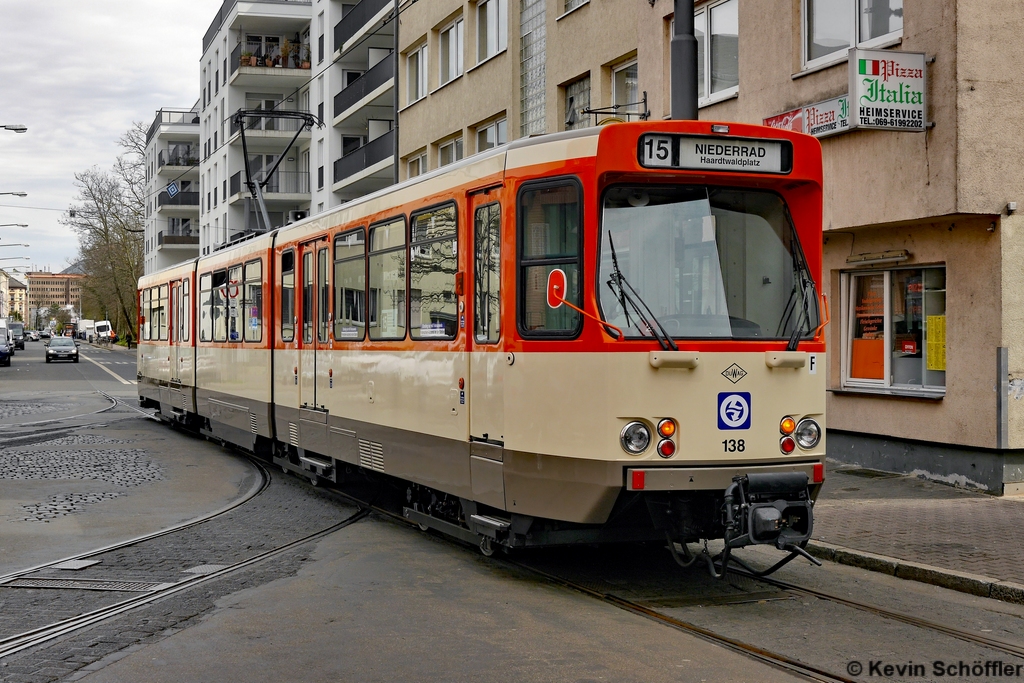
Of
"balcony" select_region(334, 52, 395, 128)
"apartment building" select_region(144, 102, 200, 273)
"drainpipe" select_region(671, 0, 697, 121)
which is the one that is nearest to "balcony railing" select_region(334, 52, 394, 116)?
"balcony" select_region(334, 52, 395, 128)

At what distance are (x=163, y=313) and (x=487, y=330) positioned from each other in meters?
15.0

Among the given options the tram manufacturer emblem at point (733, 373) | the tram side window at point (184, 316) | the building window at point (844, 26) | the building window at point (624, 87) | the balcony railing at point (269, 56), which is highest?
the balcony railing at point (269, 56)

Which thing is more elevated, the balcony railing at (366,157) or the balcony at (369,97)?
the balcony at (369,97)

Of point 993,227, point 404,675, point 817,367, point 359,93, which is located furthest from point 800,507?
point 359,93

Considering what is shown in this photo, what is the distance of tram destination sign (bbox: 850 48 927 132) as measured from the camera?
12.0 m

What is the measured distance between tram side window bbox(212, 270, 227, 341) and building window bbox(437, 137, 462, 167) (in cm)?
1176

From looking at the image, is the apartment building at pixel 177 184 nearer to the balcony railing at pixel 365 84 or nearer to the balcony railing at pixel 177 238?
the balcony railing at pixel 177 238

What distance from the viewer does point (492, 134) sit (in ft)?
87.6

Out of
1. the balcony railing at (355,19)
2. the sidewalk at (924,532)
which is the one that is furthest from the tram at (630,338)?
the balcony railing at (355,19)

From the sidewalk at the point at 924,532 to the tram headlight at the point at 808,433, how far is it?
1.38 meters

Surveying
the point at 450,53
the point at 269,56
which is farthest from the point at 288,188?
the point at 450,53

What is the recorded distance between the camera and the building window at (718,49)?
16484mm

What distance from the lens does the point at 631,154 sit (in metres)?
7.21

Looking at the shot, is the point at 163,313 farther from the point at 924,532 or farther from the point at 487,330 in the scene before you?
the point at 924,532
